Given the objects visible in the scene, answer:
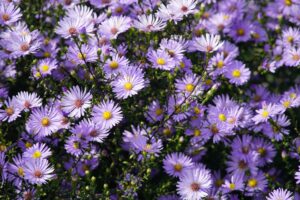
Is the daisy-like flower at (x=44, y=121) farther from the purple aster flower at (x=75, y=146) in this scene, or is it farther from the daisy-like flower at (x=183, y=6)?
the daisy-like flower at (x=183, y=6)

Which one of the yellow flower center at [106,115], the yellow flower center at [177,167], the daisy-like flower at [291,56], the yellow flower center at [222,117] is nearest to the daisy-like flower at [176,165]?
the yellow flower center at [177,167]

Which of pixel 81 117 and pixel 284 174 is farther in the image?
pixel 284 174

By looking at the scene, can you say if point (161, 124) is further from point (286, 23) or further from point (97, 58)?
point (286, 23)

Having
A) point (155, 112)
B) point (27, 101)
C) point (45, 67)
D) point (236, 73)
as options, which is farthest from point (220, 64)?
point (27, 101)

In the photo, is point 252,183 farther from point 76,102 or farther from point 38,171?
point 38,171

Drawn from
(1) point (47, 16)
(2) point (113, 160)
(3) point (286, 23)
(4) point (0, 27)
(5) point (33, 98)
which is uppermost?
(3) point (286, 23)

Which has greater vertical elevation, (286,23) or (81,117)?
(286,23)

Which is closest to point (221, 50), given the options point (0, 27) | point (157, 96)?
point (157, 96)

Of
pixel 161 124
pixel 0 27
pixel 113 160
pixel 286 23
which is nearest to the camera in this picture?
pixel 161 124
